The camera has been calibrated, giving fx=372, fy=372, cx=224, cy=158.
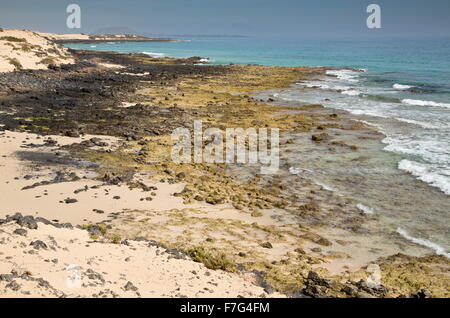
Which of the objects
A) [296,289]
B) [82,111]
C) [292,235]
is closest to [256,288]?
[296,289]

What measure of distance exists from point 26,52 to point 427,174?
57.8m

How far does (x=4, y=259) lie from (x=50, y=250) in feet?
3.66

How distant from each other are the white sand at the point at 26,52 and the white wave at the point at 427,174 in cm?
4822

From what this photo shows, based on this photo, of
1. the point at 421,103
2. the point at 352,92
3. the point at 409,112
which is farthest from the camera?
the point at 352,92

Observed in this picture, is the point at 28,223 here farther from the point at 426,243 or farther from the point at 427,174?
the point at 427,174

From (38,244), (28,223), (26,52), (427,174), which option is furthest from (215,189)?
(26,52)

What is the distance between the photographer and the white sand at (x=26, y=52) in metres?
51.1

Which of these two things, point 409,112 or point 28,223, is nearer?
point 28,223

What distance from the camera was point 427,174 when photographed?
774 inches

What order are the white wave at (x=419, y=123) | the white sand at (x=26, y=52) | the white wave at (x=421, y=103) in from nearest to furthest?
1. the white wave at (x=419, y=123)
2. the white wave at (x=421, y=103)
3. the white sand at (x=26, y=52)

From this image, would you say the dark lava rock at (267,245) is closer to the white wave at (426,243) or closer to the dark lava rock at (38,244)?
the white wave at (426,243)

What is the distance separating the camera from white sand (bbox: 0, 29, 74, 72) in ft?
168

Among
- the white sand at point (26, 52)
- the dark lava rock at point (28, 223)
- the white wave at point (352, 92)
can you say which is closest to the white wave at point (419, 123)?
the white wave at point (352, 92)

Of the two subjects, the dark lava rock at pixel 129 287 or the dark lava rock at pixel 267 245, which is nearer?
the dark lava rock at pixel 129 287
